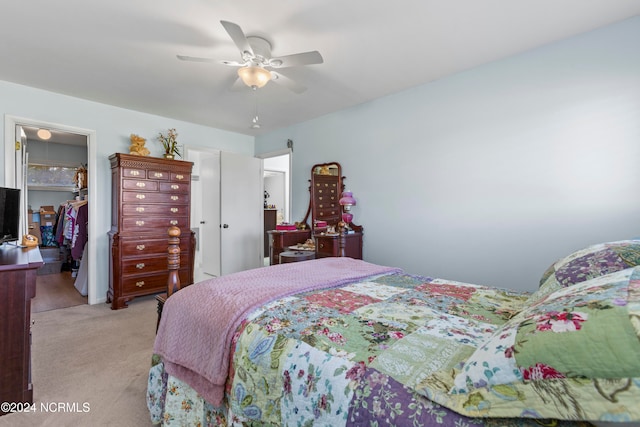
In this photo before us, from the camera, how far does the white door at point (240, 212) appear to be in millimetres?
4434

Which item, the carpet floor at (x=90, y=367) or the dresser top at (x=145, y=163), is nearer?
the carpet floor at (x=90, y=367)

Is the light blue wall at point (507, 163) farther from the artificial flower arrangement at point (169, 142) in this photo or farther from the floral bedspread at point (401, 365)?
the artificial flower arrangement at point (169, 142)

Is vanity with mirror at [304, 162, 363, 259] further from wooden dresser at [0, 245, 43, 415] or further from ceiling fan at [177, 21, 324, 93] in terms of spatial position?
wooden dresser at [0, 245, 43, 415]

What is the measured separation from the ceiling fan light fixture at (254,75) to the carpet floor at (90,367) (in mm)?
2274

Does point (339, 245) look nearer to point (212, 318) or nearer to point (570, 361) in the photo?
point (212, 318)

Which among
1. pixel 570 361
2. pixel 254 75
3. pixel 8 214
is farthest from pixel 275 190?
pixel 570 361

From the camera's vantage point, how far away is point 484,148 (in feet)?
8.87

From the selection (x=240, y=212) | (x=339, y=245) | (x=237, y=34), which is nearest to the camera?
(x=237, y=34)

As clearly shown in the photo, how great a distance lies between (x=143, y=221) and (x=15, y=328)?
2.05 metres

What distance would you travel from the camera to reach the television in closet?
2.20 meters

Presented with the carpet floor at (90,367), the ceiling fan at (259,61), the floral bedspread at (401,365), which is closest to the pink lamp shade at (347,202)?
the ceiling fan at (259,61)

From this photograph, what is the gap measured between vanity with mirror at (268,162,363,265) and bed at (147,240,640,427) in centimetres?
187

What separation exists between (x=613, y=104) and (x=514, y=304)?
197 cm

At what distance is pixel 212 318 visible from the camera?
1.18 m
